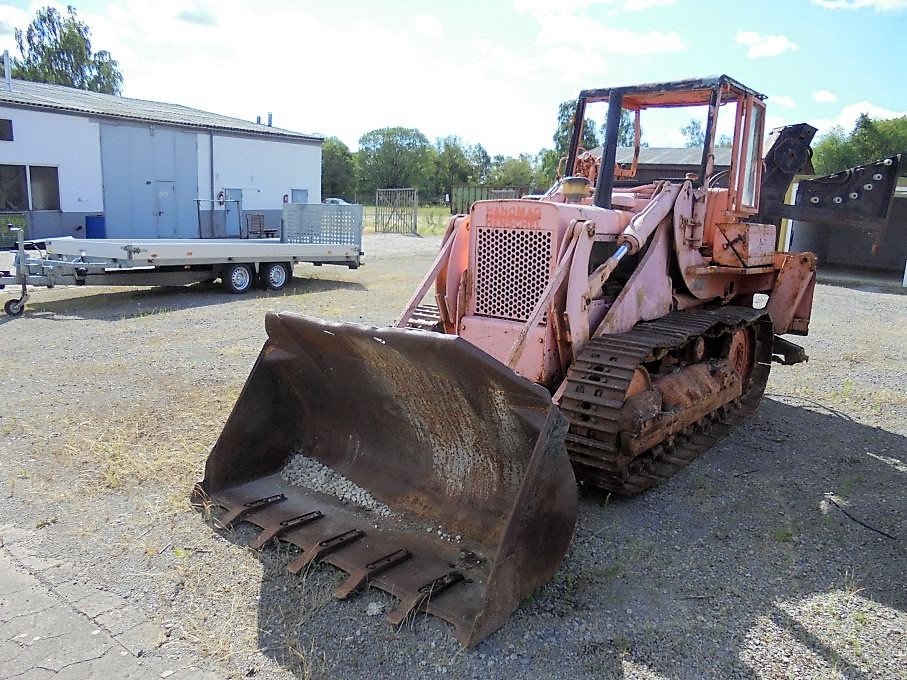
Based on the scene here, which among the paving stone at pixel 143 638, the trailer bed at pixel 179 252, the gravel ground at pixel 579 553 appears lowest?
the paving stone at pixel 143 638

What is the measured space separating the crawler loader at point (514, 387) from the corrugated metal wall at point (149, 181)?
16643 millimetres

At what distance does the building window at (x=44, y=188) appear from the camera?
18031 millimetres

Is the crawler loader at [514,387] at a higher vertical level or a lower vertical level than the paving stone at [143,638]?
higher

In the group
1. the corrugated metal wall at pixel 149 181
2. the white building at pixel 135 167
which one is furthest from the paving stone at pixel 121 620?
the corrugated metal wall at pixel 149 181

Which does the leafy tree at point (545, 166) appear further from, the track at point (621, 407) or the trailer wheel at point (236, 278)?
the track at point (621, 407)

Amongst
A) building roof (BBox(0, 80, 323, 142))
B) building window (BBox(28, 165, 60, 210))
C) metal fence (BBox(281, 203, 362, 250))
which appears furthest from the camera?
building roof (BBox(0, 80, 323, 142))

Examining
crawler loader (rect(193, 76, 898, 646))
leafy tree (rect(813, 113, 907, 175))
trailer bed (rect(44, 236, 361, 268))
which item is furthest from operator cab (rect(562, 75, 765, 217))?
leafy tree (rect(813, 113, 907, 175))

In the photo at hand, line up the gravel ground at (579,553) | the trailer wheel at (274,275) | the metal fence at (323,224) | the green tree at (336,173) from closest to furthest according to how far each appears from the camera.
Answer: the gravel ground at (579,553) → the trailer wheel at (274,275) → the metal fence at (323,224) → the green tree at (336,173)

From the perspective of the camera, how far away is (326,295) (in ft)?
41.6

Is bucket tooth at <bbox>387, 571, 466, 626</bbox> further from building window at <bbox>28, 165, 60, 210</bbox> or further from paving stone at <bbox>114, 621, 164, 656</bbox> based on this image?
building window at <bbox>28, 165, 60, 210</bbox>

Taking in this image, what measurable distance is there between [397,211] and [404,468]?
2783 cm

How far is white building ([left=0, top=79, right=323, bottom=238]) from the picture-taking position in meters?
17.8

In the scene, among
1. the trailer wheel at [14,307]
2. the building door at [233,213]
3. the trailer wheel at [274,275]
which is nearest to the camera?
the trailer wheel at [14,307]

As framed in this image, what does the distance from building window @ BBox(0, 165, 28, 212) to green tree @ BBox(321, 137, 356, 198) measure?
46.0 m
